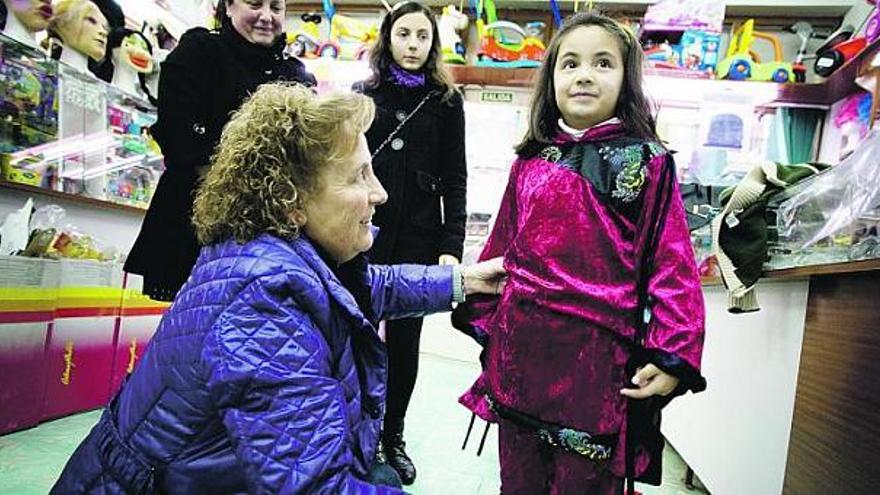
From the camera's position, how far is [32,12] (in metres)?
2.11

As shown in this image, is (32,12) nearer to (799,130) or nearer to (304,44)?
(304,44)

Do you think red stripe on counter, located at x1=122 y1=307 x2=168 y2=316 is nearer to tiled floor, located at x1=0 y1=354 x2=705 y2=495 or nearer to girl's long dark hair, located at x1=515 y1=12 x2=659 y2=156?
tiled floor, located at x1=0 y1=354 x2=705 y2=495

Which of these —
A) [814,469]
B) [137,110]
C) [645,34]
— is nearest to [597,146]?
[814,469]

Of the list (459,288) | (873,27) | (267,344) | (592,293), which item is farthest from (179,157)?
(873,27)

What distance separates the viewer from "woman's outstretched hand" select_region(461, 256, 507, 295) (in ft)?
3.81

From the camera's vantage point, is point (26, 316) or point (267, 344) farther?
point (26, 316)

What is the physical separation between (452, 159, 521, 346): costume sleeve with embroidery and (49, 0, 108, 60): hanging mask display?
2064 mm

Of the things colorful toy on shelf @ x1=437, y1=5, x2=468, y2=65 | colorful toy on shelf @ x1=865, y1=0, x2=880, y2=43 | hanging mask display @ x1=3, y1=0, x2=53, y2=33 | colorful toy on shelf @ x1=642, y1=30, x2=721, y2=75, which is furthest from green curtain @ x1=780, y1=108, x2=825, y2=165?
hanging mask display @ x1=3, y1=0, x2=53, y2=33

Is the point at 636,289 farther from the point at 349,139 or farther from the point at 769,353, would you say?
the point at 769,353

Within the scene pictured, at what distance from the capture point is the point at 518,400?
1.04 m

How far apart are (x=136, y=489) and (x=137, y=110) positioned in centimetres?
248

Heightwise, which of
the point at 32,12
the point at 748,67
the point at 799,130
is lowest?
the point at 32,12

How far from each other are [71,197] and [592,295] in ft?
7.01

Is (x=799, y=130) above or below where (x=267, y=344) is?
above
